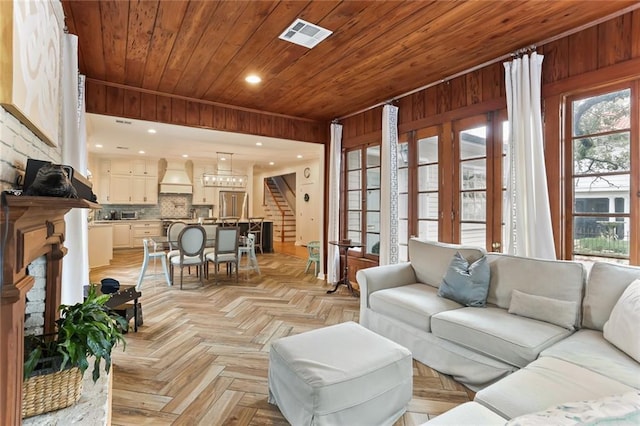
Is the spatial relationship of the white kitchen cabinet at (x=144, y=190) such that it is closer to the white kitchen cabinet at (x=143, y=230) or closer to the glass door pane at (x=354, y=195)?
the white kitchen cabinet at (x=143, y=230)

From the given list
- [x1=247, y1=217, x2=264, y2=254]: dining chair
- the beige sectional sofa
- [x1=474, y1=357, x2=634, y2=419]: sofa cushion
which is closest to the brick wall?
the beige sectional sofa

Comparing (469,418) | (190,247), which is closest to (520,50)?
(469,418)

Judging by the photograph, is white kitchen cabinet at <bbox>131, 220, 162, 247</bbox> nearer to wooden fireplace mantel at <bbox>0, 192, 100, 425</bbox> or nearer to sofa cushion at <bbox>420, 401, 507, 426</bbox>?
wooden fireplace mantel at <bbox>0, 192, 100, 425</bbox>

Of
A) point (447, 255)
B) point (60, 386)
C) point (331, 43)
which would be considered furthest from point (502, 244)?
point (60, 386)

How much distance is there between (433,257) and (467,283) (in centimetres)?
57

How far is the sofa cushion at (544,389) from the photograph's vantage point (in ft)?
4.29

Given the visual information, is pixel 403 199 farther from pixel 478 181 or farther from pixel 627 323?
pixel 627 323

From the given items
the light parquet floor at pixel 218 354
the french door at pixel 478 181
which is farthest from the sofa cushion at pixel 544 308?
the french door at pixel 478 181

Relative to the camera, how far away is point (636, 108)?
93.9 inches

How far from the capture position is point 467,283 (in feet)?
8.57

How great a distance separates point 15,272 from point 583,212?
375cm

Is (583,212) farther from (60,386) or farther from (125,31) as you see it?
(125,31)

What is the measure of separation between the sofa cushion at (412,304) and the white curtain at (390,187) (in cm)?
100

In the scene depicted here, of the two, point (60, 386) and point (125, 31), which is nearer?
point (60, 386)
